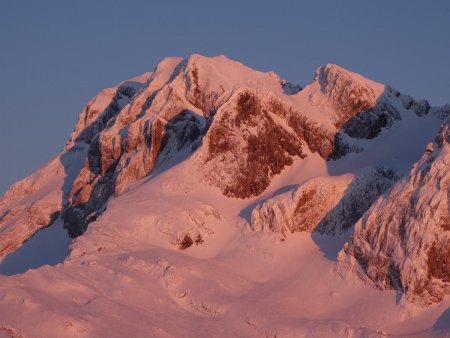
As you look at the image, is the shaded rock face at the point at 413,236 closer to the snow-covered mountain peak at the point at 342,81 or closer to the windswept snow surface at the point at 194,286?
the windswept snow surface at the point at 194,286

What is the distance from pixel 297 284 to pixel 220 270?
5.90 m

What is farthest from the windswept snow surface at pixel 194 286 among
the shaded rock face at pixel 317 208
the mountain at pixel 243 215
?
the shaded rock face at pixel 317 208

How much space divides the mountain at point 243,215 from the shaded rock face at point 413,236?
10 centimetres

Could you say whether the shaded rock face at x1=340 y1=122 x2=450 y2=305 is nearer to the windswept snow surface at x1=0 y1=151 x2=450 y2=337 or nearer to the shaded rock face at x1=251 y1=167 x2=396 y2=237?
the windswept snow surface at x1=0 y1=151 x2=450 y2=337

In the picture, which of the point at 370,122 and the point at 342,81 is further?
the point at 342,81

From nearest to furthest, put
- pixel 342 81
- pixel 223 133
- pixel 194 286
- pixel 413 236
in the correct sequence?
pixel 413 236 → pixel 194 286 → pixel 223 133 → pixel 342 81

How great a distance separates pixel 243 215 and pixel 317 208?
6.91 meters

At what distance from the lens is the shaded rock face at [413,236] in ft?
178

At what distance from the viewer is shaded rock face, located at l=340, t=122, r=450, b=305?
5412cm

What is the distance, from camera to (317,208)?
219 ft

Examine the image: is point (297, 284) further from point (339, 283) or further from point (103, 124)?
point (103, 124)

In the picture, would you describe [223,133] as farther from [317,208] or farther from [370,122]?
[370,122]

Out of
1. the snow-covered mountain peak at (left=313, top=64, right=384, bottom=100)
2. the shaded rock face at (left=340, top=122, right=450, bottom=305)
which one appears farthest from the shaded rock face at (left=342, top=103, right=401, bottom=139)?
the shaded rock face at (left=340, top=122, right=450, bottom=305)

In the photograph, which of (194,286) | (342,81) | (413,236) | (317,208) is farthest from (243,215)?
(342,81)
